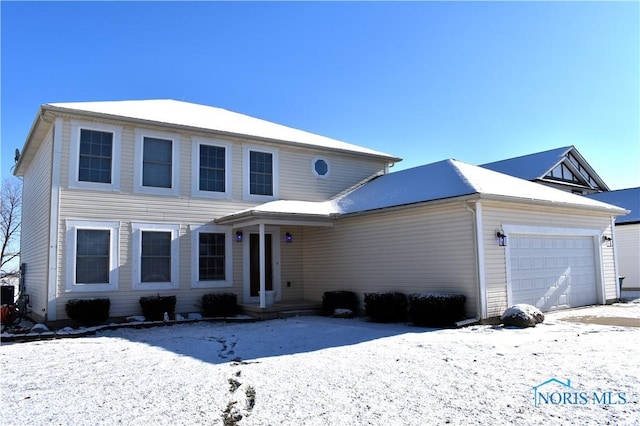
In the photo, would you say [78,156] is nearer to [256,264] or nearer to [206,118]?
[206,118]

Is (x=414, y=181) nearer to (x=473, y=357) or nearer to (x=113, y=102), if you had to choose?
(x=473, y=357)

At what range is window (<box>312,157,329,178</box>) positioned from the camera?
16031 mm

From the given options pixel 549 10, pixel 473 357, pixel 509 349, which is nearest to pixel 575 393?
pixel 473 357

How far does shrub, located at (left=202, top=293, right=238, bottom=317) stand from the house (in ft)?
1.32

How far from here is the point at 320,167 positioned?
16172 millimetres

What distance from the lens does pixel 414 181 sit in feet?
46.1

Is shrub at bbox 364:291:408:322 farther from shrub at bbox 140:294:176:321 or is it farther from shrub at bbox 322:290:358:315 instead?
shrub at bbox 140:294:176:321

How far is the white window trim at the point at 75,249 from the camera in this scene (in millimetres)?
11562

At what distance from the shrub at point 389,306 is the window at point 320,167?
5.40 meters

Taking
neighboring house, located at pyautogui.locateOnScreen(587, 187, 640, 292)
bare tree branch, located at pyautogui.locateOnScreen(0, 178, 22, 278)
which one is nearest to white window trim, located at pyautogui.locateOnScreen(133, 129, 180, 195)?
neighboring house, located at pyautogui.locateOnScreen(587, 187, 640, 292)

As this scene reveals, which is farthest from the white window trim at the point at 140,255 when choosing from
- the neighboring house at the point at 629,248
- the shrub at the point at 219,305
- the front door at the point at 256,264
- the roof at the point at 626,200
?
the roof at the point at 626,200

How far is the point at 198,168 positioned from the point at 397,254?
6117mm

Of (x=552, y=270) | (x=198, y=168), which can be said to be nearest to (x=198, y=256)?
(x=198, y=168)

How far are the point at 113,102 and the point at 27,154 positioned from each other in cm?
354
